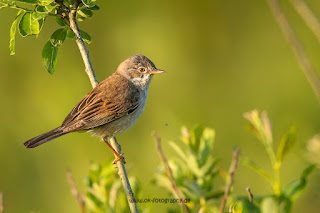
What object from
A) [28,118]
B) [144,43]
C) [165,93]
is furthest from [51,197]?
[144,43]

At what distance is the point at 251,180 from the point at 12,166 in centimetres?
323

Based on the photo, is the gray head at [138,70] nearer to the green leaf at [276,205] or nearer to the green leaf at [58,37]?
the green leaf at [58,37]

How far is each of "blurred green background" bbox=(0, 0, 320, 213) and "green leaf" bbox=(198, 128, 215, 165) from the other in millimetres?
2555

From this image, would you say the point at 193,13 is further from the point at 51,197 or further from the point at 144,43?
the point at 51,197

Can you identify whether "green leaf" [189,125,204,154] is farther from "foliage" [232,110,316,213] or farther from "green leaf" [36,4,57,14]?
"green leaf" [36,4,57,14]

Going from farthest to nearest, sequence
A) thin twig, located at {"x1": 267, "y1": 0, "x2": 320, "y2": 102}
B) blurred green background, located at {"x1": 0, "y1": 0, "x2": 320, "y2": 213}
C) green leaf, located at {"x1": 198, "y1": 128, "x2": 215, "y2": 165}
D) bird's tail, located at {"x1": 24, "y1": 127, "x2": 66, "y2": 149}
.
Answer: blurred green background, located at {"x1": 0, "y1": 0, "x2": 320, "y2": 213}
bird's tail, located at {"x1": 24, "y1": 127, "x2": 66, "y2": 149}
green leaf, located at {"x1": 198, "y1": 128, "x2": 215, "y2": 165}
thin twig, located at {"x1": 267, "y1": 0, "x2": 320, "y2": 102}

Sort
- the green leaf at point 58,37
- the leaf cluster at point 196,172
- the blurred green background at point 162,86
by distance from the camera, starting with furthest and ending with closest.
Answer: the blurred green background at point 162,86
the green leaf at point 58,37
the leaf cluster at point 196,172

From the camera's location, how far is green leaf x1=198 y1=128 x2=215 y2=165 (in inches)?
121

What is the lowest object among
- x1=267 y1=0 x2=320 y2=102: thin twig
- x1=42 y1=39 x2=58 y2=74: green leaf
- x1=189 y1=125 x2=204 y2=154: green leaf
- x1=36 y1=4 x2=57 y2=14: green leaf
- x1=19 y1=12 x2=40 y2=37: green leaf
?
x1=189 y1=125 x2=204 y2=154: green leaf

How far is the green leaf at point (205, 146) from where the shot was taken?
3072 mm

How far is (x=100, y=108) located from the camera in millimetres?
4535

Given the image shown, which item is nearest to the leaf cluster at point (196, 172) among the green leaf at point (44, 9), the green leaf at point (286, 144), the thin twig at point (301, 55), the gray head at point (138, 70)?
the green leaf at point (286, 144)

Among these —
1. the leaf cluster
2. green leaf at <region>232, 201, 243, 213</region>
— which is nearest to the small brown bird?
the leaf cluster

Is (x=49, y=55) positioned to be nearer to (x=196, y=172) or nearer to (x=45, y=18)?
(x=45, y=18)
